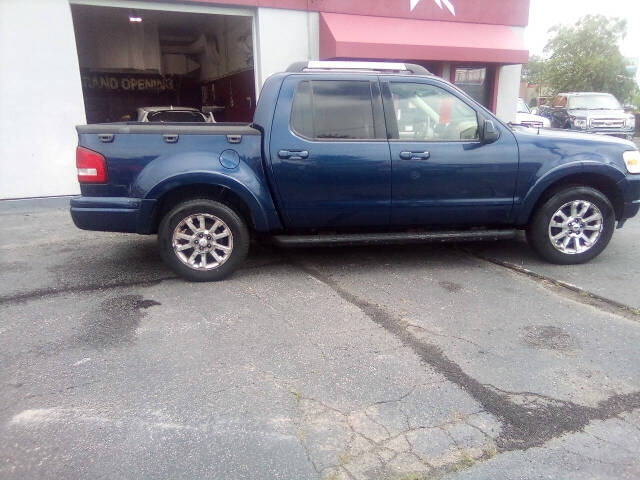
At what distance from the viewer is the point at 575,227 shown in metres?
5.17

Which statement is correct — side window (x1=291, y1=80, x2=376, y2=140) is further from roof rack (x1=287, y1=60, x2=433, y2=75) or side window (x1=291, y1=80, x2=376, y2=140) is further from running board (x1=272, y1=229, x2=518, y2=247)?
running board (x1=272, y1=229, x2=518, y2=247)

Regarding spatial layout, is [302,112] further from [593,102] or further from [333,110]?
[593,102]

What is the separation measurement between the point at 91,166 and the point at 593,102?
19.4 metres

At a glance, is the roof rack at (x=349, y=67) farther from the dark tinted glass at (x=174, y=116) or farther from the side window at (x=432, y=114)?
the dark tinted glass at (x=174, y=116)

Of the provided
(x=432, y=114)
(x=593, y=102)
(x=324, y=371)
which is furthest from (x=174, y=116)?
(x=593, y=102)

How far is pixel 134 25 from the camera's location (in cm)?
1623

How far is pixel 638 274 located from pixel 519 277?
123cm

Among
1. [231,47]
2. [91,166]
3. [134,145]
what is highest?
[231,47]

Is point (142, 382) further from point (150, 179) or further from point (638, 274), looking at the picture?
point (638, 274)

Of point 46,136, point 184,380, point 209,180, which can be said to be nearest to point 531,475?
point 184,380

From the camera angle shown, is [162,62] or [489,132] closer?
[489,132]

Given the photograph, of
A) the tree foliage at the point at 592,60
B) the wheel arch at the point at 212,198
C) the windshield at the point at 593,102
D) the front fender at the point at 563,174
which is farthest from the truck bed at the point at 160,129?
the tree foliage at the point at 592,60

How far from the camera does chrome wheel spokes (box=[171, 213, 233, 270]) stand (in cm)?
467

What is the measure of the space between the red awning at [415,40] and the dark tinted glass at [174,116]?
2834 mm
